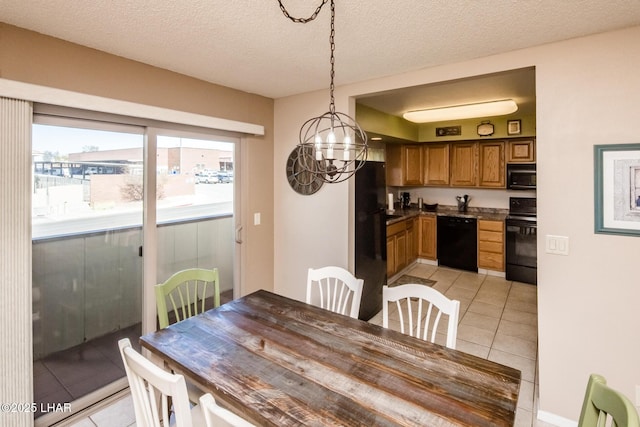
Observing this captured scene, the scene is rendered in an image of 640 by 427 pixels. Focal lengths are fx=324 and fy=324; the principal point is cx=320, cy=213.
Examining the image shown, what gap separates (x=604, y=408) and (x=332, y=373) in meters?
0.89

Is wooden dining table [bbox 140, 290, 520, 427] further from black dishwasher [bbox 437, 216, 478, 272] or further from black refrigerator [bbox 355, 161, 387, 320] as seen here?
black dishwasher [bbox 437, 216, 478, 272]

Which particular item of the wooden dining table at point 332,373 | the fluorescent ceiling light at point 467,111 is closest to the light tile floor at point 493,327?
the wooden dining table at point 332,373

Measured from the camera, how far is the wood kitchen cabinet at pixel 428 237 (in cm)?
577

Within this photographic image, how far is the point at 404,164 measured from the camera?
19.4 feet

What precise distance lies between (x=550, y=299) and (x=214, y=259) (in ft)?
9.16

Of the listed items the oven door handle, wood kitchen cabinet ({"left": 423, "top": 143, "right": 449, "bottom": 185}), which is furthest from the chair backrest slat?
wood kitchen cabinet ({"left": 423, "top": 143, "right": 449, "bottom": 185})

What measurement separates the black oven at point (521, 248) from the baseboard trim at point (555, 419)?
3027 mm

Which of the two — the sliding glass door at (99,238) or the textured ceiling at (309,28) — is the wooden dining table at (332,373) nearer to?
the sliding glass door at (99,238)

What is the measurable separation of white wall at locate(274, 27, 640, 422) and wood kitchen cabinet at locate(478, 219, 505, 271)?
3.16m

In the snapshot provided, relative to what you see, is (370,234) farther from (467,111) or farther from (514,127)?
(514,127)

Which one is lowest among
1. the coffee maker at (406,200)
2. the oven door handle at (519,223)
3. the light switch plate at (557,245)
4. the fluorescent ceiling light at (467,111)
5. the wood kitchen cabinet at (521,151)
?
the light switch plate at (557,245)

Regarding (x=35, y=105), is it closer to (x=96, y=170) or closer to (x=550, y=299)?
(x=96, y=170)

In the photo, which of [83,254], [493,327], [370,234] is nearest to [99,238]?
[83,254]

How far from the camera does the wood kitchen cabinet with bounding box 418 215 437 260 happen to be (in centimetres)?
577
